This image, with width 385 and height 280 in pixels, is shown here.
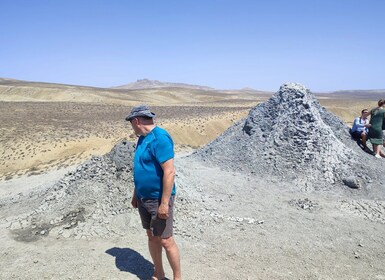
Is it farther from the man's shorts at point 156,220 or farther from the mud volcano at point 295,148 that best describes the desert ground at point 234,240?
the man's shorts at point 156,220

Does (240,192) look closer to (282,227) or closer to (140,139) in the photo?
(282,227)

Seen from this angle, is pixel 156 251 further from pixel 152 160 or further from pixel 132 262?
pixel 152 160

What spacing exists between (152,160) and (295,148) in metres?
6.63

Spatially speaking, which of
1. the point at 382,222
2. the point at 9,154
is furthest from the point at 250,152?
the point at 9,154

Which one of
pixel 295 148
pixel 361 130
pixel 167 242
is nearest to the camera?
pixel 167 242

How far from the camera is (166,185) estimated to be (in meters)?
3.78

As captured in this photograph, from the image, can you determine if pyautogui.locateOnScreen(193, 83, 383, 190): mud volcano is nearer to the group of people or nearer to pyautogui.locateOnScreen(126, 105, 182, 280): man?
the group of people

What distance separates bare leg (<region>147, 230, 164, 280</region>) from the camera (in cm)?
436

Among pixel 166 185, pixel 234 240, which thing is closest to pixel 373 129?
pixel 234 240

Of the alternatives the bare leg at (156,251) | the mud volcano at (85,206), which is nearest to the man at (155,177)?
the bare leg at (156,251)

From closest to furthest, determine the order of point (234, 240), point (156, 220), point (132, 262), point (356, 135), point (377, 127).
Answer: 1. point (156, 220)
2. point (132, 262)
3. point (234, 240)
4. point (377, 127)
5. point (356, 135)

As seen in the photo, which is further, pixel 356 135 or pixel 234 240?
pixel 356 135

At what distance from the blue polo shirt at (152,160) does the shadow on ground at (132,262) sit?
5.30ft

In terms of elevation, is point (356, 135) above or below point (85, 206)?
above
